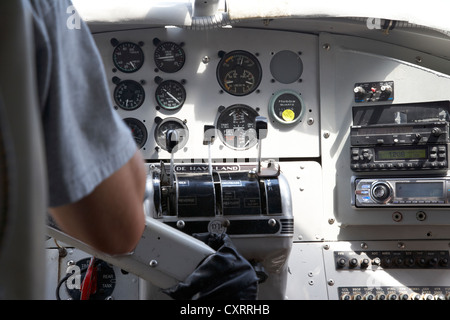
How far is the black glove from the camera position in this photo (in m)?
1.86

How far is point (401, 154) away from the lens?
13.0ft

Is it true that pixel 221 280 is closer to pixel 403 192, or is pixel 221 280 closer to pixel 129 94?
pixel 403 192

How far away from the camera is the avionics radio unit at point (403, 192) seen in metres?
3.86

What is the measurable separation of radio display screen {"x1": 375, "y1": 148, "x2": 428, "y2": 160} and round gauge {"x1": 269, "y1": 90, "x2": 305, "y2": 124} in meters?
0.60

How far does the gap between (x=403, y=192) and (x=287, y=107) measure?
97cm

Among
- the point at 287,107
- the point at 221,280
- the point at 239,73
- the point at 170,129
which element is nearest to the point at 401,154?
the point at 287,107

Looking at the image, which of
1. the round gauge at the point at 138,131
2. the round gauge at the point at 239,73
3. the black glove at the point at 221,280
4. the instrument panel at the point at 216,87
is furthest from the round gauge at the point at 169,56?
the black glove at the point at 221,280

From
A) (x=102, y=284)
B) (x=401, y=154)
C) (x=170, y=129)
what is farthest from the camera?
(x=170, y=129)

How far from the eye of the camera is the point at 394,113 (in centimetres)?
404

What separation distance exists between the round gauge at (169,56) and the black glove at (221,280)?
231 cm

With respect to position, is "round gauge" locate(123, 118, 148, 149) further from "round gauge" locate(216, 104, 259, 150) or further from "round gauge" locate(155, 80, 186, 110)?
"round gauge" locate(216, 104, 259, 150)

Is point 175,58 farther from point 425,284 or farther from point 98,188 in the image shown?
point 98,188

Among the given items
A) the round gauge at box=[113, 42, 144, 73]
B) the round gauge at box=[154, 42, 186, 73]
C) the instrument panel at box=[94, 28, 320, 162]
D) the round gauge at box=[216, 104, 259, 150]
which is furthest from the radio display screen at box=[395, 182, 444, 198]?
the round gauge at box=[113, 42, 144, 73]

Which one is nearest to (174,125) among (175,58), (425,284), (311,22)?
(175,58)
